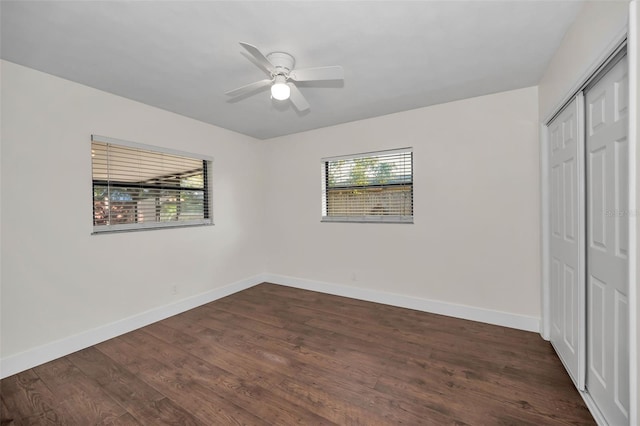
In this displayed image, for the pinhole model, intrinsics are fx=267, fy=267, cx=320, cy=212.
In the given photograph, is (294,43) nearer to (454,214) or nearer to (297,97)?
(297,97)

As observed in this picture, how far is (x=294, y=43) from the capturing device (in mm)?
1935

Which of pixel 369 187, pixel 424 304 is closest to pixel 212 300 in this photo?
pixel 369 187

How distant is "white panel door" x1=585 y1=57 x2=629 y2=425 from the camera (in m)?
1.34

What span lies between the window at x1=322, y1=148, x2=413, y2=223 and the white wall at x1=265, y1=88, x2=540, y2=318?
0.38 ft

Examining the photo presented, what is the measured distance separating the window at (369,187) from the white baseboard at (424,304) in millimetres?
992

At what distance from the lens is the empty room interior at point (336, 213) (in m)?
1.63

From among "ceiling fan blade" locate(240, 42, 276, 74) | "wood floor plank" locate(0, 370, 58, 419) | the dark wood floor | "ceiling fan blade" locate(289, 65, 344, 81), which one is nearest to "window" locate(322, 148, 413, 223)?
the dark wood floor

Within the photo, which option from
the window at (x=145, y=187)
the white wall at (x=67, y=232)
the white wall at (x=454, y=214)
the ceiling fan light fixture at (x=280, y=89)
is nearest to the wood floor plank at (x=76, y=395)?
the white wall at (x=67, y=232)

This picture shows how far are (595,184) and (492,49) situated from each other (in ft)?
4.02

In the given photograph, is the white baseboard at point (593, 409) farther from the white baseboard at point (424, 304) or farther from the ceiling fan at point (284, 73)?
the ceiling fan at point (284, 73)

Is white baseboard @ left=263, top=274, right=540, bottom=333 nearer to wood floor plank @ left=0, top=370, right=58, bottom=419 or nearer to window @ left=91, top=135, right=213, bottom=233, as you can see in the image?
window @ left=91, top=135, right=213, bottom=233

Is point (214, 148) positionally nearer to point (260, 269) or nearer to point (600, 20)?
point (260, 269)

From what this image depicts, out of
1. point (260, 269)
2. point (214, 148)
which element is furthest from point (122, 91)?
point (260, 269)

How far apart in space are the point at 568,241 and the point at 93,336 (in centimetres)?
421
